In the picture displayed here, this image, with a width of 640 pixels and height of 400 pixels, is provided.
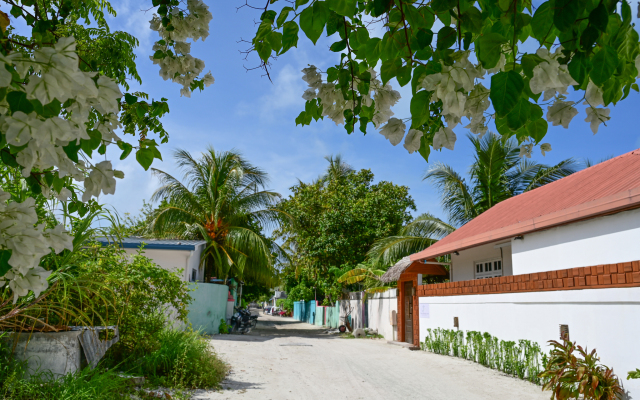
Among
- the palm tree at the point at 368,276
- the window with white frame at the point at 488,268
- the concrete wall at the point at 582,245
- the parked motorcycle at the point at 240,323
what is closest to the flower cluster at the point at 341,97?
the concrete wall at the point at 582,245

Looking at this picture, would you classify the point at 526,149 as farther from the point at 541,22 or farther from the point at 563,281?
the point at 563,281

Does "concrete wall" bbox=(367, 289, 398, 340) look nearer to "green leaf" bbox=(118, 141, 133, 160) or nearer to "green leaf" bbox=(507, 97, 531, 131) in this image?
"green leaf" bbox=(118, 141, 133, 160)

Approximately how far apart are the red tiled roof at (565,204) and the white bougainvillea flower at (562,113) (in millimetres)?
5698

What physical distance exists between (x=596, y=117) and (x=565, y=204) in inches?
314

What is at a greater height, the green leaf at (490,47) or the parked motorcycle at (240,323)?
the green leaf at (490,47)

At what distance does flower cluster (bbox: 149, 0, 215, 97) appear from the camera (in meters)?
2.67

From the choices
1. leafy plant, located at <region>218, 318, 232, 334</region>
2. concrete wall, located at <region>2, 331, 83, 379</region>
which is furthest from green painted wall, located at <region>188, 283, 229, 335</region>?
concrete wall, located at <region>2, 331, 83, 379</region>

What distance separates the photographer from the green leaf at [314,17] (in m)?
1.58

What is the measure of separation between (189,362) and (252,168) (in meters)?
13.9

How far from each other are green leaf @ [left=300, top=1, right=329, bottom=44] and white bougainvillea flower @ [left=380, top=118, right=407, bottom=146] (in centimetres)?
45

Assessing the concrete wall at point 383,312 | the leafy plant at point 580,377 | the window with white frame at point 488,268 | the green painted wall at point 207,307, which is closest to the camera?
the leafy plant at point 580,377

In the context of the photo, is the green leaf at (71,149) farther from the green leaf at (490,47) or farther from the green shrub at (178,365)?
the green shrub at (178,365)

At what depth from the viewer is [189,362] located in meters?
6.52

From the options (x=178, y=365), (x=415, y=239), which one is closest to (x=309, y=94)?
(x=178, y=365)
